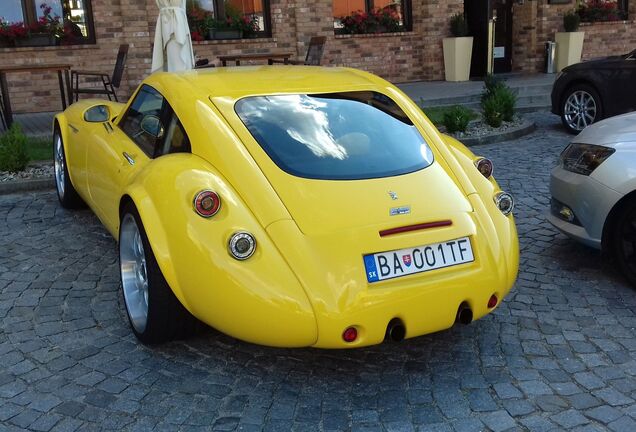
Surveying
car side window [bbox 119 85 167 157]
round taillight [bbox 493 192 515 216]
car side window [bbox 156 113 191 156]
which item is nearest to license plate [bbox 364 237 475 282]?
round taillight [bbox 493 192 515 216]

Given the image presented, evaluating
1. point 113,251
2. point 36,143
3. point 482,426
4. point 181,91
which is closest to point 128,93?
point 36,143

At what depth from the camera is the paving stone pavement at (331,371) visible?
289 cm

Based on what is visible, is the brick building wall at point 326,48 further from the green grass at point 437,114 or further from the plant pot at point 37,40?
the green grass at point 437,114

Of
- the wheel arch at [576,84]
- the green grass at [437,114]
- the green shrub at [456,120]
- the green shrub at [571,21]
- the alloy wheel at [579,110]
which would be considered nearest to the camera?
the green shrub at [456,120]

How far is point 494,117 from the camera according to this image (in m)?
9.28

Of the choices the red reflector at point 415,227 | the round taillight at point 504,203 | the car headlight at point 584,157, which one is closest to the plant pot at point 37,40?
the car headlight at point 584,157

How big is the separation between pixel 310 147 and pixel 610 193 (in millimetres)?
2004

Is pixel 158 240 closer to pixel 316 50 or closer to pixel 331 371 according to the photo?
pixel 331 371

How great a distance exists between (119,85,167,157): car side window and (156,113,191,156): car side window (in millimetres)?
73

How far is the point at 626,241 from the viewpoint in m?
4.14

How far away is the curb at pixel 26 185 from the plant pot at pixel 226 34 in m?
7.22

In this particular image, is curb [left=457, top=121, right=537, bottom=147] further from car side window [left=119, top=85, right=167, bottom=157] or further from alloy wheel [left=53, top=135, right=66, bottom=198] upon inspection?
car side window [left=119, top=85, right=167, bottom=157]

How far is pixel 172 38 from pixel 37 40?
507 cm

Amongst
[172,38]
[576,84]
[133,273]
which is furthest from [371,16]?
[133,273]
